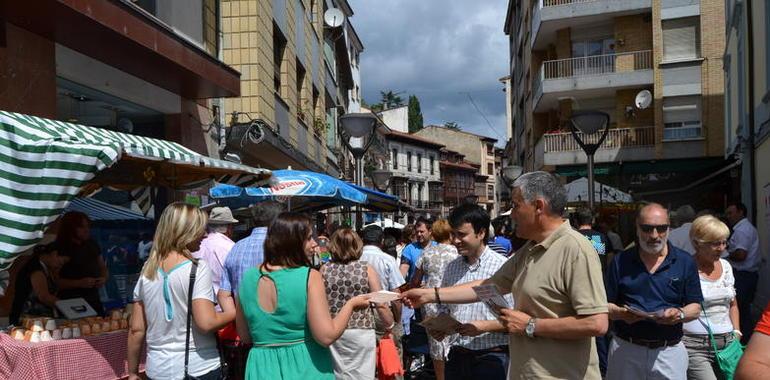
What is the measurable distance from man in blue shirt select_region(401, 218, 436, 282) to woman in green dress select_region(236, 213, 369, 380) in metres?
5.54

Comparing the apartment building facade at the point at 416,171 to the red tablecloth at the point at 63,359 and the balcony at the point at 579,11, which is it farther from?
the red tablecloth at the point at 63,359

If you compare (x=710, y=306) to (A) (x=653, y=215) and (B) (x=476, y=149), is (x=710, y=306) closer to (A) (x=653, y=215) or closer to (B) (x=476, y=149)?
(A) (x=653, y=215)

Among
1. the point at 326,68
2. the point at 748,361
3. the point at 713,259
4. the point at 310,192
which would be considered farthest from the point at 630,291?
the point at 326,68

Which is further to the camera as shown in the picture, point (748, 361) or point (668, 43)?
point (668, 43)

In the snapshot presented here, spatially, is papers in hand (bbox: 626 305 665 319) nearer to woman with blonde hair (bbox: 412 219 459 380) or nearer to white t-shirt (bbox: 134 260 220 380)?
woman with blonde hair (bbox: 412 219 459 380)

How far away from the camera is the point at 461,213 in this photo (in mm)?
5438

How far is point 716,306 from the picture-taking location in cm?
543

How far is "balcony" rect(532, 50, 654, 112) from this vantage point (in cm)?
2870

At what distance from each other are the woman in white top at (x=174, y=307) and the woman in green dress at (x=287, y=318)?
42cm

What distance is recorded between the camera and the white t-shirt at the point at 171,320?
169 inches

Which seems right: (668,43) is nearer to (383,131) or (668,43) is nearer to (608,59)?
(608,59)

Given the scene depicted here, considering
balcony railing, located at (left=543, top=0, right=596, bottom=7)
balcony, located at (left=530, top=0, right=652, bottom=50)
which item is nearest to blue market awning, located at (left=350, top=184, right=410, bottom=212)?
balcony, located at (left=530, top=0, right=652, bottom=50)

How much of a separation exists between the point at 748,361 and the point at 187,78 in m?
9.24

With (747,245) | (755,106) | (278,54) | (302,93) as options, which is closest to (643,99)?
(755,106)
